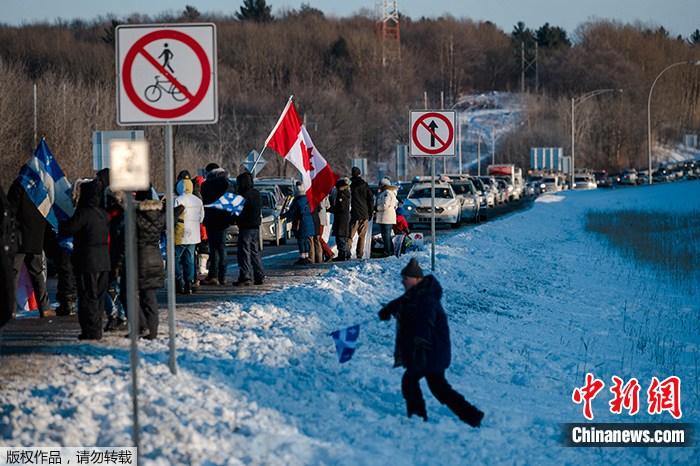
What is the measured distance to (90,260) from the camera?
13.2 meters

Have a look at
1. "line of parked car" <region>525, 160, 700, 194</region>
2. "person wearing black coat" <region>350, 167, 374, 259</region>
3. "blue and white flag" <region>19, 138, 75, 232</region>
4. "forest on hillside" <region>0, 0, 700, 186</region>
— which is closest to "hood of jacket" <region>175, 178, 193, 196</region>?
"blue and white flag" <region>19, 138, 75, 232</region>

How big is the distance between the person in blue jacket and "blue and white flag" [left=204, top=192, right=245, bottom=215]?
4119 mm

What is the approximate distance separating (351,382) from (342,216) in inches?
532

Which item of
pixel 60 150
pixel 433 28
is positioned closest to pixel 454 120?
pixel 60 150

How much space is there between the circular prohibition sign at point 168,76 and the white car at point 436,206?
30.3m

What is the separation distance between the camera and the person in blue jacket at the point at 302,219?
2397 centimetres

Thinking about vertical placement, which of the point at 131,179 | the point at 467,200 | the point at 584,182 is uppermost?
the point at 131,179

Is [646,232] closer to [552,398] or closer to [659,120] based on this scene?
[552,398]

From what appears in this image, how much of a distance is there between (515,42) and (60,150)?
153 metres

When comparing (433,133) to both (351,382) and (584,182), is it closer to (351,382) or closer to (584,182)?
(351,382)

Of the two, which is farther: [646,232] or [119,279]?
[646,232]

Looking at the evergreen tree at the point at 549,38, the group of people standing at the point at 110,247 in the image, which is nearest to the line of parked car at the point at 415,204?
the group of people standing at the point at 110,247

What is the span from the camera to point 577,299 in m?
22.7

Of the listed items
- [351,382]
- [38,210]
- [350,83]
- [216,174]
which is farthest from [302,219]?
[350,83]
